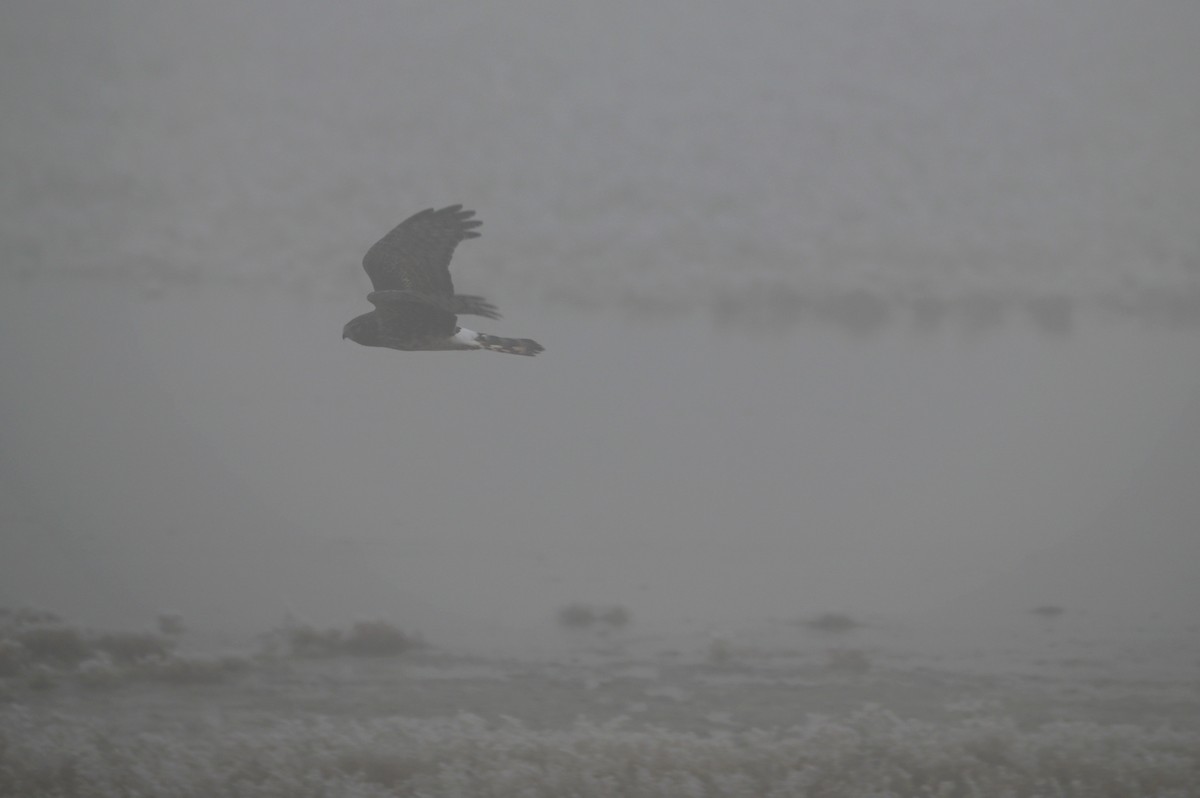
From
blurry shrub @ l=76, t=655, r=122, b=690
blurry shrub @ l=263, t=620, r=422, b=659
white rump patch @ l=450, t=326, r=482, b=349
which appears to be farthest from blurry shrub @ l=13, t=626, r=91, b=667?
white rump patch @ l=450, t=326, r=482, b=349

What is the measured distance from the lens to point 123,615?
5504 mm

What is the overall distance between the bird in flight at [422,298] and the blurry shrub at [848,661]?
2.53 metres

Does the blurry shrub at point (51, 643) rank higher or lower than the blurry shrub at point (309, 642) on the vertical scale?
lower

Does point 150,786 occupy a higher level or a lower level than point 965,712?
lower

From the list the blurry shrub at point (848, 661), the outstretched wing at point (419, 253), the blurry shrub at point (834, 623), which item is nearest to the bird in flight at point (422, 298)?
the outstretched wing at point (419, 253)

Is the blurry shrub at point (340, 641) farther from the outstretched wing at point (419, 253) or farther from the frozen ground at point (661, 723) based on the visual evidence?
the outstretched wing at point (419, 253)

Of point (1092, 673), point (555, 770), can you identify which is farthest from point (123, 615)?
point (1092, 673)

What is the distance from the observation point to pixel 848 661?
18.1 ft

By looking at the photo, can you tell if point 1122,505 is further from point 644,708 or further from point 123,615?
point 123,615

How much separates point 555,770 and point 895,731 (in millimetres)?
1546

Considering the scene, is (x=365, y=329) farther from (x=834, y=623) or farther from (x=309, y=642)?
(x=834, y=623)

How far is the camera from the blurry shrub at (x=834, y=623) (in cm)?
550

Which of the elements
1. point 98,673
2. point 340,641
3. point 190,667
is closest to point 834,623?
point 340,641

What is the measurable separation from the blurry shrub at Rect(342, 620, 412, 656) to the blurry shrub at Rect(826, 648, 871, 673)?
6.45 feet
